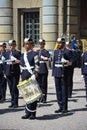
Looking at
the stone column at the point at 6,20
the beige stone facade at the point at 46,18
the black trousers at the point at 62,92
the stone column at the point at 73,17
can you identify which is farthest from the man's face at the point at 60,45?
the stone column at the point at 6,20

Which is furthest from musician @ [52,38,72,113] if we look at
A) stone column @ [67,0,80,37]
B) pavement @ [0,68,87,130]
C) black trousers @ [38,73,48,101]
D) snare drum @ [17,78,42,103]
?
stone column @ [67,0,80,37]

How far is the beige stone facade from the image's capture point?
2450 centimetres

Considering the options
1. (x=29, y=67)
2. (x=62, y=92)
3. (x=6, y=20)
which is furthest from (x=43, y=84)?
(x=6, y=20)

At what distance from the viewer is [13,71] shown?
1298cm

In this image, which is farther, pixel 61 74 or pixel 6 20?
pixel 6 20

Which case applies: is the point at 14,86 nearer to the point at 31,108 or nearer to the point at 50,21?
the point at 31,108

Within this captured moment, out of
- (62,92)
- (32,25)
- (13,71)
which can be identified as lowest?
(62,92)

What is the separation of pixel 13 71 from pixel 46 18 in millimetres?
11803

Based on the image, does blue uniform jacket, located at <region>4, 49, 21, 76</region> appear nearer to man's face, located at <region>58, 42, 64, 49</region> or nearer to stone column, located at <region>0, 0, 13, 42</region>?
man's face, located at <region>58, 42, 64, 49</region>

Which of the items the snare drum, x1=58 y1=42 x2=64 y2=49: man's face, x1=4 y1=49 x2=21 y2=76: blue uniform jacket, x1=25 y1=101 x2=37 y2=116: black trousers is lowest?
x1=25 y1=101 x2=37 y2=116: black trousers

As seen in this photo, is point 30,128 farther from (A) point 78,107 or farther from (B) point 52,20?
(B) point 52,20

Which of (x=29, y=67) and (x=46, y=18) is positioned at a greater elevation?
(x=46, y=18)

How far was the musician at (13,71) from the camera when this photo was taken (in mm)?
12953

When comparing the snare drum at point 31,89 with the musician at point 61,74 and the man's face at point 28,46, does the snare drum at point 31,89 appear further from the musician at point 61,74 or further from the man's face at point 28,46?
the musician at point 61,74
